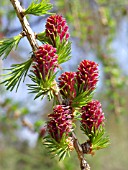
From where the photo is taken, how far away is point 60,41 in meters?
0.67

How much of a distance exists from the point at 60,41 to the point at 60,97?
0.10 m

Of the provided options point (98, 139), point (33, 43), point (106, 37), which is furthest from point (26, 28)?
point (106, 37)

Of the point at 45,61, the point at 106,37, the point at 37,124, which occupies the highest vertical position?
the point at 106,37

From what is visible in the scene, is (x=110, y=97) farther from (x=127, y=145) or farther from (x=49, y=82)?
(x=127, y=145)

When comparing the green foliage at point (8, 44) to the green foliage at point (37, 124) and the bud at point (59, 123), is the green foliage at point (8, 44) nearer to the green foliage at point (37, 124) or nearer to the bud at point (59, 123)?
the bud at point (59, 123)

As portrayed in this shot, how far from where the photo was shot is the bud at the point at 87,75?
2.19 ft

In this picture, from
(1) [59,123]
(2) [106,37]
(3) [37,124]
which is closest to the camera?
(1) [59,123]

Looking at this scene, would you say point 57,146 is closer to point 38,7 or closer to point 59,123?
point 59,123

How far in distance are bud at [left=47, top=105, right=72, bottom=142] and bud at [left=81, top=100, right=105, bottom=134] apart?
0.04 m

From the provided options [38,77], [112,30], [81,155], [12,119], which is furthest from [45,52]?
[112,30]

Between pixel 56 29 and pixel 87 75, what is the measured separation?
10 centimetres

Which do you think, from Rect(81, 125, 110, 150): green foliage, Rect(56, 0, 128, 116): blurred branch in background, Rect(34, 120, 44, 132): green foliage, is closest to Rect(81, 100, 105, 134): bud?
Rect(81, 125, 110, 150): green foliage

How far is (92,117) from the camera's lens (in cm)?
66

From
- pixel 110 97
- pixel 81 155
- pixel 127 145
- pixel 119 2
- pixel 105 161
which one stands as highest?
pixel 127 145
